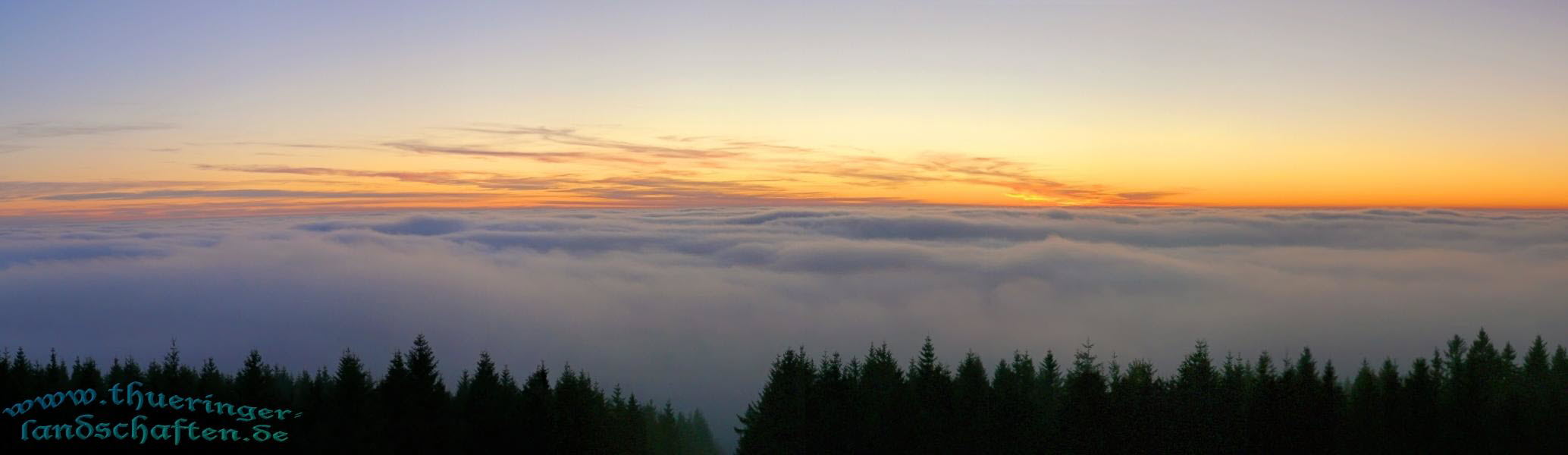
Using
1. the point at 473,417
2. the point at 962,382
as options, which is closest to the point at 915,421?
the point at 962,382

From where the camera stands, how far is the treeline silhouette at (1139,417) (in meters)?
29.5

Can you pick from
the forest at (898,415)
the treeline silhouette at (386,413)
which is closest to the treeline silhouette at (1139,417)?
the forest at (898,415)

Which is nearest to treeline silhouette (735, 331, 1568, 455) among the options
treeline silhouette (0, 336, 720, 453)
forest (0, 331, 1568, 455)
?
forest (0, 331, 1568, 455)

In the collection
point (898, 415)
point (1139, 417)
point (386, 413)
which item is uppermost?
point (386, 413)

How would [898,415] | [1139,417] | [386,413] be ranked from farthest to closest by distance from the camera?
1. [898,415]
2. [1139,417]
3. [386,413]

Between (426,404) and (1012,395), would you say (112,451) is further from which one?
(1012,395)

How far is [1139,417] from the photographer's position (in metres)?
29.9

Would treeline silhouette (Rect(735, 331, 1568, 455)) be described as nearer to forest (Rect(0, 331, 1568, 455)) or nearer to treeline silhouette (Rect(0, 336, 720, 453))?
forest (Rect(0, 331, 1568, 455))

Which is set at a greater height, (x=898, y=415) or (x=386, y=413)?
(x=386, y=413)

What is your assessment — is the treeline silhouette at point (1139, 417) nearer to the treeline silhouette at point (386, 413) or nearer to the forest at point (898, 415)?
the forest at point (898, 415)

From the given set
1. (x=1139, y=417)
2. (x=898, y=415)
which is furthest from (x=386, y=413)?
(x=1139, y=417)

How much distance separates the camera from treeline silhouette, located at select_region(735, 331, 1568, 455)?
2947cm

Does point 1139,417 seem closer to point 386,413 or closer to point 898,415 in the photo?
point 898,415

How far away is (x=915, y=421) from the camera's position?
3077cm
